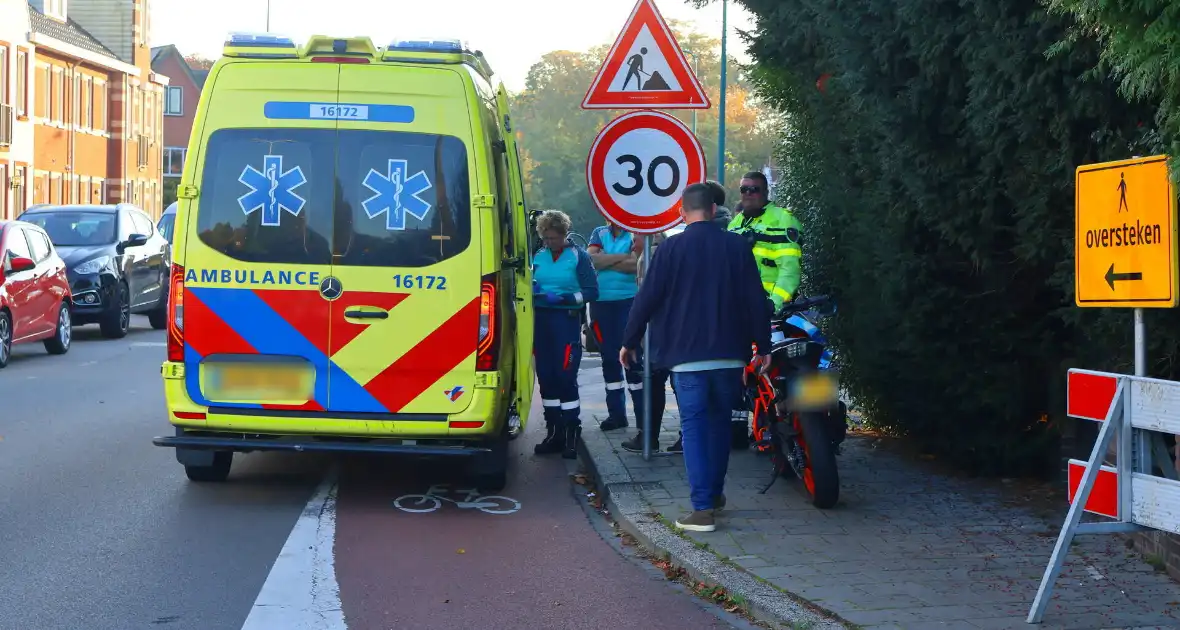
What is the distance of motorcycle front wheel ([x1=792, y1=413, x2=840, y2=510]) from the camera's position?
27.1 ft

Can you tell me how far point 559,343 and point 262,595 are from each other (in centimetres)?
463

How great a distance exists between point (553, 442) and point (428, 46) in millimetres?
3394

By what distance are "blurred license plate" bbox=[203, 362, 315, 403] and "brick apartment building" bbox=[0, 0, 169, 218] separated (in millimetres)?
38354

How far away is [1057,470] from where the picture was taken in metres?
9.01

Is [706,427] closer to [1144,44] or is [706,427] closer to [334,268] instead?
[334,268]

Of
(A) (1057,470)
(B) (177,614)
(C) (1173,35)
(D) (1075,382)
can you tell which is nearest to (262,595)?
(B) (177,614)

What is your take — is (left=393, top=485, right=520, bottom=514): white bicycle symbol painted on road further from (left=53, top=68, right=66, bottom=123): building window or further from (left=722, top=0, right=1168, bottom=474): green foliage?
(left=53, top=68, right=66, bottom=123): building window

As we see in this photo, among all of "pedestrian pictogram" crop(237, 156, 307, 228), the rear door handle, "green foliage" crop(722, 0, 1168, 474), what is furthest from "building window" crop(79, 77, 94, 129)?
the rear door handle

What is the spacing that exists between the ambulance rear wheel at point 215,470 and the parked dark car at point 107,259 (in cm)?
1239

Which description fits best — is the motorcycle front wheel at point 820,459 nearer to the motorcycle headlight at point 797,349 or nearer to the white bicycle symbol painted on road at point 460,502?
the motorcycle headlight at point 797,349

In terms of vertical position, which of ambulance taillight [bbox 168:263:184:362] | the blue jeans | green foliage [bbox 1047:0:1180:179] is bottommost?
the blue jeans

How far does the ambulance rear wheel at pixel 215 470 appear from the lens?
30.1 feet

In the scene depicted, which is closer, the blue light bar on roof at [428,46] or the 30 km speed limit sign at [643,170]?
the blue light bar on roof at [428,46]

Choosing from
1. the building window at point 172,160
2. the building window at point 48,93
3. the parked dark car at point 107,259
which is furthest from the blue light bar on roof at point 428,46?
the building window at point 172,160
